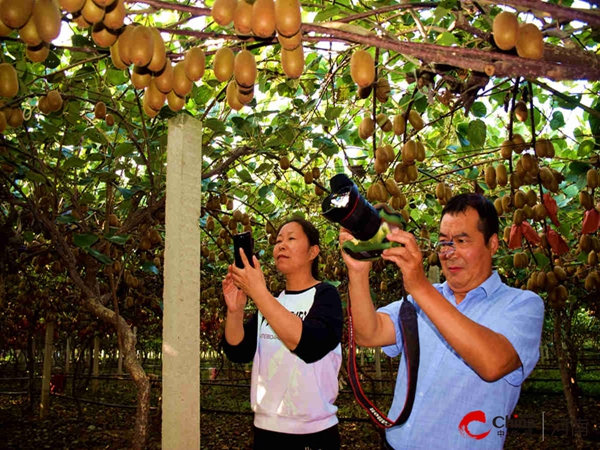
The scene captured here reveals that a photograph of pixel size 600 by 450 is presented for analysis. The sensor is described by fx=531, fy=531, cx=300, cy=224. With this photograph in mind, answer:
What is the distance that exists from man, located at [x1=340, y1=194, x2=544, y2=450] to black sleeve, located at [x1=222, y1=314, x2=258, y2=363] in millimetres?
645

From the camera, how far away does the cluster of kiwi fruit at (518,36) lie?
94 centimetres

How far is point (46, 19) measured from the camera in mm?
956

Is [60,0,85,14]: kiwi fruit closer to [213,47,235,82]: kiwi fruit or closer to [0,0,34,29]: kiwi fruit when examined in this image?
[0,0,34,29]: kiwi fruit

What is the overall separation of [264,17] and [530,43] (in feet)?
1.57

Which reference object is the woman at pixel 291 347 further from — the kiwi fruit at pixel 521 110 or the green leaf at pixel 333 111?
the kiwi fruit at pixel 521 110

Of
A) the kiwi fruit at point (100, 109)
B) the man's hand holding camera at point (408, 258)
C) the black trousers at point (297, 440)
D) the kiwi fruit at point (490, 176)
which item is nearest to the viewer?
the man's hand holding camera at point (408, 258)

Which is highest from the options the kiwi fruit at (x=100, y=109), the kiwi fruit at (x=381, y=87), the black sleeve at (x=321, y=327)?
the kiwi fruit at (x=100, y=109)

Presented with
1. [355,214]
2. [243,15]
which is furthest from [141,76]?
[355,214]

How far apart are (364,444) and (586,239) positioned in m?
3.91

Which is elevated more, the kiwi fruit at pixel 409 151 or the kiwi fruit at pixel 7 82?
the kiwi fruit at pixel 409 151

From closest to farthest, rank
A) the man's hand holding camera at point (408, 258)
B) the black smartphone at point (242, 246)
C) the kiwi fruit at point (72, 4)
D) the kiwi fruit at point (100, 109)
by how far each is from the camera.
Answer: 1. the kiwi fruit at point (72, 4)
2. the man's hand holding camera at point (408, 258)
3. the black smartphone at point (242, 246)
4. the kiwi fruit at point (100, 109)

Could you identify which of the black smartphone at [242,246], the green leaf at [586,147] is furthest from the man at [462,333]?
the green leaf at [586,147]

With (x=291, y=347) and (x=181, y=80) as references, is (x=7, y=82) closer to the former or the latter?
(x=181, y=80)

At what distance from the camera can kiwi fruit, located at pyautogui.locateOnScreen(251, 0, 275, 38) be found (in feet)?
3.11
